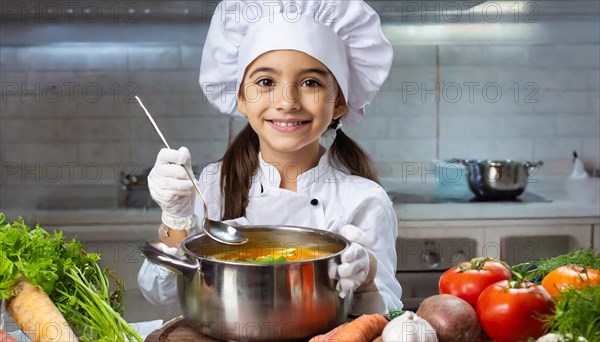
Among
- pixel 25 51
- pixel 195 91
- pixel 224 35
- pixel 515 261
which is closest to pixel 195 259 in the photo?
pixel 224 35

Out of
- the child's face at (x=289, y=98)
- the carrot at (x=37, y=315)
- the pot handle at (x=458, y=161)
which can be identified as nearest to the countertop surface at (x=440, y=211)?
the pot handle at (x=458, y=161)

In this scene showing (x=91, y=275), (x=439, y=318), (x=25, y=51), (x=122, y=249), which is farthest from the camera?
(x=25, y=51)

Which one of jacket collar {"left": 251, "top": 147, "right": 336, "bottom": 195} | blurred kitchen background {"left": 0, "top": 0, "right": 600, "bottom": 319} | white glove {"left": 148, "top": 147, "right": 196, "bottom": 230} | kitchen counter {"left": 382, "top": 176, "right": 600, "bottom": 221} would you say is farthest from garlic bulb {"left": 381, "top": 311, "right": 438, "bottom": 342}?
blurred kitchen background {"left": 0, "top": 0, "right": 600, "bottom": 319}

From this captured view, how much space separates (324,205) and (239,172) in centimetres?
22

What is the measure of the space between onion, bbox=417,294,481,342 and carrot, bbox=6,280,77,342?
554 millimetres

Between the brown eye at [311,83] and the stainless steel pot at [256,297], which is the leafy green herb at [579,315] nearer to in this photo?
the stainless steel pot at [256,297]

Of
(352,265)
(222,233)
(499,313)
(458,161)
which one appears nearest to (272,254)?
(222,233)

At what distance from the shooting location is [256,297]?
113 centimetres

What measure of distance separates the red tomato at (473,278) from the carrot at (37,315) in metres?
0.61

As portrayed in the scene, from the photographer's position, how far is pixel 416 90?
331 cm

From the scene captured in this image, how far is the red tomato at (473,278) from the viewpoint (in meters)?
1.22

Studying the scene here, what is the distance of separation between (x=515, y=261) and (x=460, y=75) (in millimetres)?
916

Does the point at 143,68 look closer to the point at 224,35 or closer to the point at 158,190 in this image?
the point at 224,35

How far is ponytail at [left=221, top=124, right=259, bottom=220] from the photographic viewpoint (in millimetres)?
1794
